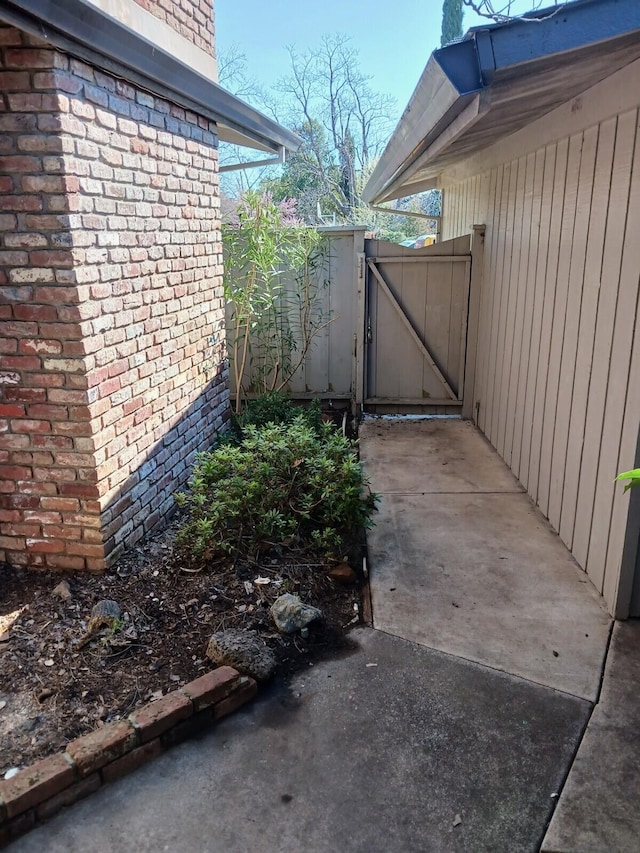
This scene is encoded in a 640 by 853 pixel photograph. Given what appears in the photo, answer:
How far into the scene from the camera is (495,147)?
17.1ft

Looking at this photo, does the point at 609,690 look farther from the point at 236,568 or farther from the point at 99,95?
the point at 99,95

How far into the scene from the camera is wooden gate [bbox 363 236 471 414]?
6.01 meters

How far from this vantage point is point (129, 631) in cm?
274

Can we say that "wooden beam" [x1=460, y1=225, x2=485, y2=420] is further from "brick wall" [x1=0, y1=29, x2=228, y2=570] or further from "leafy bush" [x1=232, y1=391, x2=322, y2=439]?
"brick wall" [x1=0, y1=29, x2=228, y2=570]

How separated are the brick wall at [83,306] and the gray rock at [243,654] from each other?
863mm

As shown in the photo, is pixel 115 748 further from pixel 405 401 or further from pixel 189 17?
pixel 405 401

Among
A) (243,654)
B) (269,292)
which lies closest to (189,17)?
(269,292)

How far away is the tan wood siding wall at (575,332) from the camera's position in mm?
2865

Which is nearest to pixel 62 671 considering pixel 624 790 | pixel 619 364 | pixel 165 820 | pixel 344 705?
pixel 165 820

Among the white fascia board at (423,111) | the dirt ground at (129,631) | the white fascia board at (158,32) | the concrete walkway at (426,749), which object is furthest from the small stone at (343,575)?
the white fascia board at (158,32)

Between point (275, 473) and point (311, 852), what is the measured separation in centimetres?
196

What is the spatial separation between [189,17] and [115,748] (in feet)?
14.0

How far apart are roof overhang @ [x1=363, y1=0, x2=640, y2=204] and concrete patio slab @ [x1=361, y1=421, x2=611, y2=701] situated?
88.1 inches

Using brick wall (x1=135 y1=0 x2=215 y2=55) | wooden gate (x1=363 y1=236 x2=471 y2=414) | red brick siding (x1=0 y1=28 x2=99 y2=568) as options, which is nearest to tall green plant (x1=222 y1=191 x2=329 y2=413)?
wooden gate (x1=363 y1=236 x2=471 y2=414)
